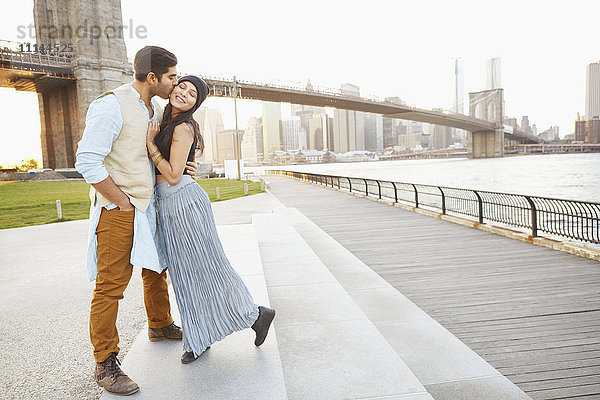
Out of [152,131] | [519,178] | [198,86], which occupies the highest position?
[198,86]

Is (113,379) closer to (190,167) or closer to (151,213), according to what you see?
(151,213)

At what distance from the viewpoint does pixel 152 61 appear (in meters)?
2.06

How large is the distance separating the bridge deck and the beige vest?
244 centimetres

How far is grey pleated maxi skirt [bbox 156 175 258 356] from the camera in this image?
7.10 ft

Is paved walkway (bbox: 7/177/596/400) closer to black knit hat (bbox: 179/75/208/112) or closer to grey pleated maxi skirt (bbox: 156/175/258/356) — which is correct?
grey pleated maxi skirt (bbox: 156/175/258/356)

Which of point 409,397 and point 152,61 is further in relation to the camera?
point 152,61

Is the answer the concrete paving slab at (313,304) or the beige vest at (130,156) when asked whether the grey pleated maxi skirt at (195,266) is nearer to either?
the beige vest at (130,156)

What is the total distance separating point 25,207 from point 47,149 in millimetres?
40970

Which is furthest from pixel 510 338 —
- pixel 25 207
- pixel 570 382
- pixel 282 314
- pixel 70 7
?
pixel 70 7

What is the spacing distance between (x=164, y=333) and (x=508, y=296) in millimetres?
3242

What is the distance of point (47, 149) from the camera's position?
51.2 m

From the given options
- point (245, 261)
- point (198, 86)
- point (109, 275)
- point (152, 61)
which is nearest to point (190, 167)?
point (198, 86)

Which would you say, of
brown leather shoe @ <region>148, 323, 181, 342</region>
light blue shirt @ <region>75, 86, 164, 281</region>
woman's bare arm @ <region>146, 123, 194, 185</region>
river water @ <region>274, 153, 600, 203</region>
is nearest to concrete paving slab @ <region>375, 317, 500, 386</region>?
brown leather shoe @ <region>148, 323, 181, 342</region>

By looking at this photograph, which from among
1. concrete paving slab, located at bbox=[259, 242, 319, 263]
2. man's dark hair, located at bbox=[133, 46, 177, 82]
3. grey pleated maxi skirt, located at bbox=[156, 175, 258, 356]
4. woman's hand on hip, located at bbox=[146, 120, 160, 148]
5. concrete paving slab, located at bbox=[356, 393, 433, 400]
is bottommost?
concrete paving slab, located at bbox=[356, 393, 433, 400]
